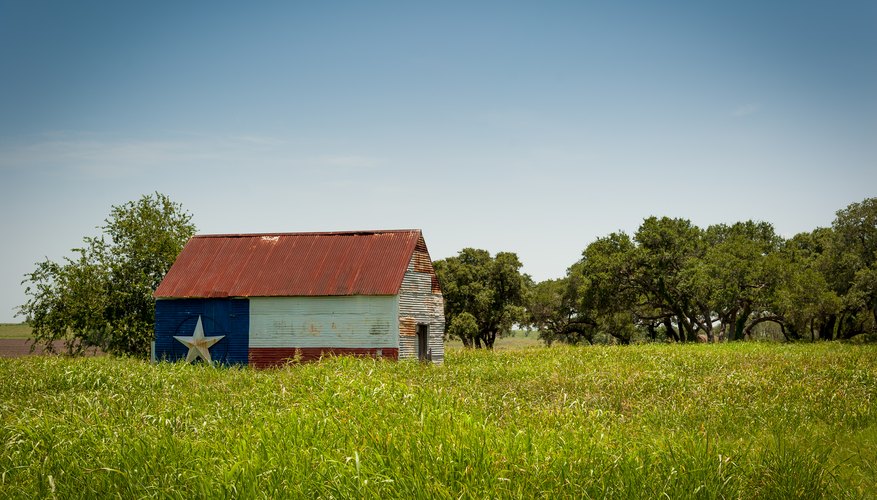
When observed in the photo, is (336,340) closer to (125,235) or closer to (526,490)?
(125,235)

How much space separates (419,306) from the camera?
2795cm

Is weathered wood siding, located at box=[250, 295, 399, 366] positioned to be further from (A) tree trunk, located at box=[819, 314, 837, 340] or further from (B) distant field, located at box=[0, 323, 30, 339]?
(B) distant field, located at box=[0, 323, 30, 339]

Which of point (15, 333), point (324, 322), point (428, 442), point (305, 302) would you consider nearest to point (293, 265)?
point (305, 302)

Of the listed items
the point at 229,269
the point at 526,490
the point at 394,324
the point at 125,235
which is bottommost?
the point at 526,490

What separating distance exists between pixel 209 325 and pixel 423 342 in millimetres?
8984

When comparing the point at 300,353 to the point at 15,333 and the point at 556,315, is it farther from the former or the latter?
the point at 15,333

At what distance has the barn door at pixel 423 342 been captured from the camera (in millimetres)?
28344

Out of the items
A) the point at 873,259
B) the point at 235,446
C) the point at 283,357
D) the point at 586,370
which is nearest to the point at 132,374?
the point at 283,357

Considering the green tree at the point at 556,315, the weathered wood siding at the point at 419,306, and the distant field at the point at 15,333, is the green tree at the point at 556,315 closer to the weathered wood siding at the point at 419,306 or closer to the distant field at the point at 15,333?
the weathered wood siding at the point at 419,306

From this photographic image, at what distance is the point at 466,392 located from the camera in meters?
15.0

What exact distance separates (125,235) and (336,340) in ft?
51.7

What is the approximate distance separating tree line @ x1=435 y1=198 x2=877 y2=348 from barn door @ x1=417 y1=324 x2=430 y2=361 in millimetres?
22801

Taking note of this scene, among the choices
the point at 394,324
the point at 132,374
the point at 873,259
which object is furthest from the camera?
the point at 873,259

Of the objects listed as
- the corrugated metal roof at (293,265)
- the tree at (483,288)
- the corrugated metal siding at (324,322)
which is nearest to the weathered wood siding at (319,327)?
A: the corrugated metal siding at (324,322)
